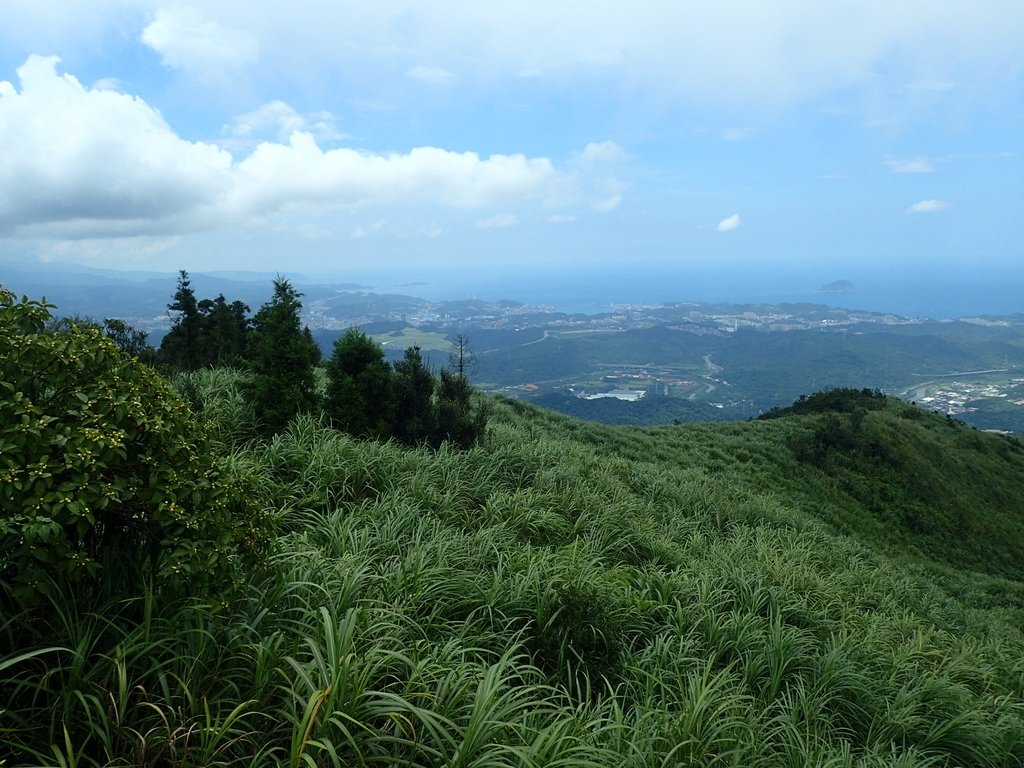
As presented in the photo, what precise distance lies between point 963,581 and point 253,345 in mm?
15287

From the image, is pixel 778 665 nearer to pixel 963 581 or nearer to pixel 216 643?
pixel 216 643

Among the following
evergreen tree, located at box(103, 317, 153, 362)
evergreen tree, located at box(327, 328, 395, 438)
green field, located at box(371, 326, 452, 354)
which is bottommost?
green field, located at box(371, 326, 452, 354)

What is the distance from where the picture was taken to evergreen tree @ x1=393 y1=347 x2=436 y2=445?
320 inches

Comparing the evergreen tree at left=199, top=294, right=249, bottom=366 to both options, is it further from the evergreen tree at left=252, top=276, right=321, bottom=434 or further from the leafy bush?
the leafy bush

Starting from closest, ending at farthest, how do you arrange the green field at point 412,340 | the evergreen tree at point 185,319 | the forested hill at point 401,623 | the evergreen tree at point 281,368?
the forested hill at point 401,623 < the evergreen tree at point 281,368 < the evergreen tree at point 185,319 < the green field at point 412,340

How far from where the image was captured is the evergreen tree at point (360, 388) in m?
7.69

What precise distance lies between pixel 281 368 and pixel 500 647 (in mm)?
5122

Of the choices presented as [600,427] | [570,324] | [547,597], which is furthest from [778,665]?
[570,324]

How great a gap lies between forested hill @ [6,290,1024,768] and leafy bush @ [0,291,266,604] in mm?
15

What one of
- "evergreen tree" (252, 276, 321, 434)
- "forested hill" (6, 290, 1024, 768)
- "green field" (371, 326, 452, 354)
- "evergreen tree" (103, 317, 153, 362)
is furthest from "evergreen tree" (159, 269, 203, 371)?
"green field" (371, 326, 452, 354)

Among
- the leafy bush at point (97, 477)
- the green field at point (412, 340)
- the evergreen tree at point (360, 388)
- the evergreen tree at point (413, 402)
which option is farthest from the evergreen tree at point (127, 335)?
the green field at point (412, 340)

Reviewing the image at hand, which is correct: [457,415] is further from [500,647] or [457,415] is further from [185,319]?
[185,319]

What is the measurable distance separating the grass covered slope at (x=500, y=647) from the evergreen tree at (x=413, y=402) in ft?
1.85

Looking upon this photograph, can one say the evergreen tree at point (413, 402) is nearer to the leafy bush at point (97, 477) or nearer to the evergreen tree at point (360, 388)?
the evergreen tree at point (360, 388)
